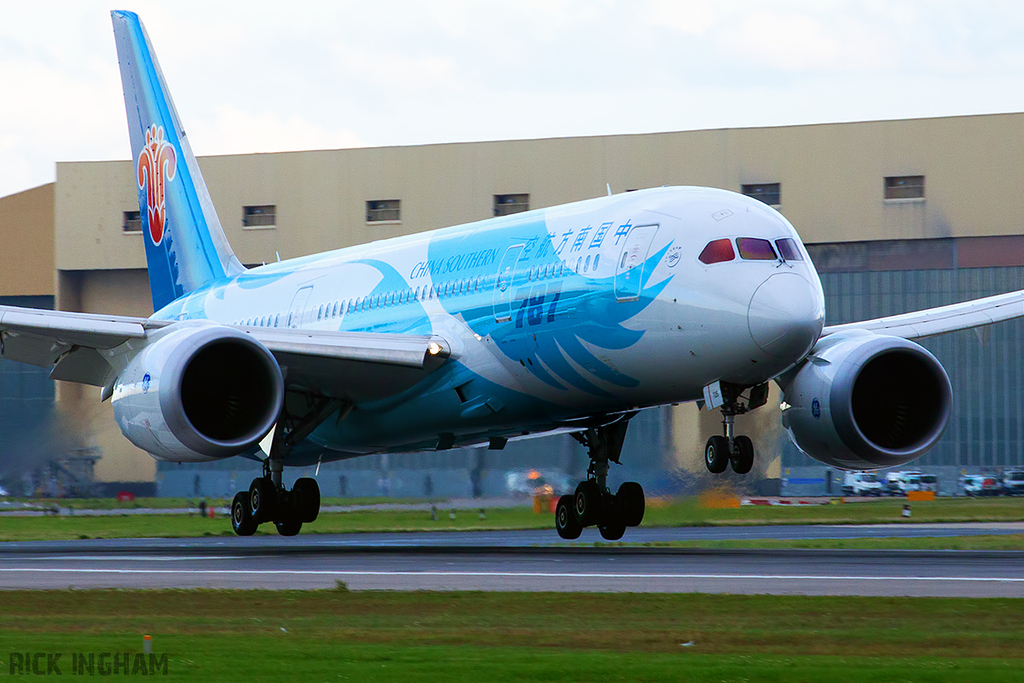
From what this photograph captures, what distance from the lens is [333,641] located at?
11.4 m

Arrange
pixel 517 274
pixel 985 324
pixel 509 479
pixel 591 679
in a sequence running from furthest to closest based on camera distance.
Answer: pixel 509 479 → pixel 985 324 → pixel 517 274 → pixel 591 679

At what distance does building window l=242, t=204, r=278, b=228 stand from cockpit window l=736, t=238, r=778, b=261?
39.2 m

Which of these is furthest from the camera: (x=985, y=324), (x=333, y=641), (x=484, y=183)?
(x=484, y=183)

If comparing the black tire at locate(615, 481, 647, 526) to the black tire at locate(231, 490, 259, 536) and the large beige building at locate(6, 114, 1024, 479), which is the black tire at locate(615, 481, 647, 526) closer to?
the black tire at locate(231, 490, 259, 536)

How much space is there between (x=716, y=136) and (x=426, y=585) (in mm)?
37111

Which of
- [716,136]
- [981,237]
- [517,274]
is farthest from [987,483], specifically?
[517,274]

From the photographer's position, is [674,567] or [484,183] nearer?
[674,567]

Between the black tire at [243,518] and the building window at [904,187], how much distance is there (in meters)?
31.7

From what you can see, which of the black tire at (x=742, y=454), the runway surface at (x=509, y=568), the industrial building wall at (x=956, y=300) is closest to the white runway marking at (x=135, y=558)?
the runway surface at (x=509, y=568)

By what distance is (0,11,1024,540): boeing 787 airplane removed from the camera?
733 inches

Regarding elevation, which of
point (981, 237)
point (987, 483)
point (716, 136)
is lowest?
point (987, 483)

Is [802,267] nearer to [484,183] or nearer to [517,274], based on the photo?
[517,274]

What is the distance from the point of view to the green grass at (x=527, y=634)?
32.2ft

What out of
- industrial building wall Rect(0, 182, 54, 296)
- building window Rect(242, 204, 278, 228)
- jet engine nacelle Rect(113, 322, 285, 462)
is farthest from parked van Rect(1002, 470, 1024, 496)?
industrial building wall Rect(0, 182, 54, 296)
